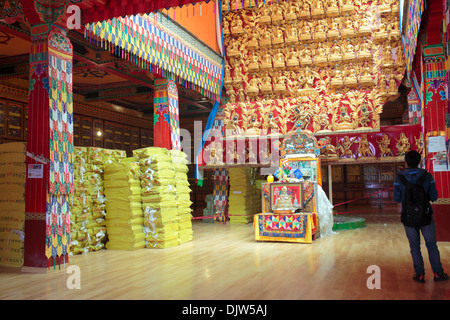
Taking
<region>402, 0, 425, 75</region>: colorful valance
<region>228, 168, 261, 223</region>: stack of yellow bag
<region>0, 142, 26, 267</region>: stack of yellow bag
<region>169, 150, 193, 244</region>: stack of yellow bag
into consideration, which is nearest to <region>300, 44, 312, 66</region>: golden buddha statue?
<region>402, 0, 425, 75</region>: colorful valance

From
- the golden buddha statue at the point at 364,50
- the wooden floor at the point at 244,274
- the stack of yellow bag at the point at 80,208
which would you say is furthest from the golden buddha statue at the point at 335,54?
the stack of yellow bag at the point at 80,208

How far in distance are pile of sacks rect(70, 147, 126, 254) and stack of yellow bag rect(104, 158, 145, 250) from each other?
0.13 metres

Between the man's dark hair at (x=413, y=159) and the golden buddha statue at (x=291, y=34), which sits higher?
the golden buddha statue at (x=291, y=34)

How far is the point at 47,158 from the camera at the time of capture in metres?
5.00

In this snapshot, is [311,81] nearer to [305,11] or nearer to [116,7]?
[305,11]

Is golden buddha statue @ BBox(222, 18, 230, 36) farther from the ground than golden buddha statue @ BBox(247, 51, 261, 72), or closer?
farther from the ground

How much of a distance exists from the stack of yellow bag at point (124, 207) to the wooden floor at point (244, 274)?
33 centimetres

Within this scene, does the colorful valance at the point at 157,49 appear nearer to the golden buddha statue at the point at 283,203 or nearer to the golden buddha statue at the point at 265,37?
the golden buddha statue at the point at 265,37

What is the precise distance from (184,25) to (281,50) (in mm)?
2683

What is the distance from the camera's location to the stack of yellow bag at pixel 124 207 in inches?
258

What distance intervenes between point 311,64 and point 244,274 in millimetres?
6821

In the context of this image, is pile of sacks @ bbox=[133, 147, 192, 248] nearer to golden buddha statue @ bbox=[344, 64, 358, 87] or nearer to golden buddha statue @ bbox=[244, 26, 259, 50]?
golden buddha statue @ bbox=[244, 26, 259, 50]

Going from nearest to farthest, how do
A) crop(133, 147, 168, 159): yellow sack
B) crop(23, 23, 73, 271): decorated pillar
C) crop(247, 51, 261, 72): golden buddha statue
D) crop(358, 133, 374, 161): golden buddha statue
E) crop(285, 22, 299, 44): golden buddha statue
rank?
crop(23, 23, 73, 271): decorated pillar
crop(133, 147, 168, 159): yellow sack
crop(358, 133, 374, 161): golden buddha statue
crop(285, 22, 299, 44): golden buddha statue
crop(247, 51, 261, 72): golden buddha statue

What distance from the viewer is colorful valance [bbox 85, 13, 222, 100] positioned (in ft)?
21.2
